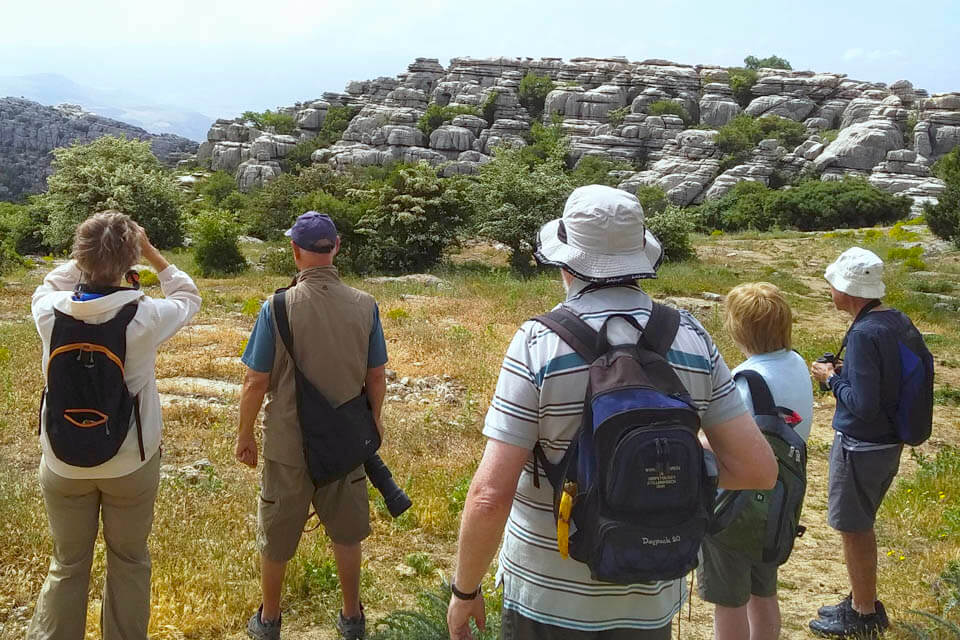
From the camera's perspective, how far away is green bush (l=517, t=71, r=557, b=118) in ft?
238

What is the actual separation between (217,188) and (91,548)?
55402mm

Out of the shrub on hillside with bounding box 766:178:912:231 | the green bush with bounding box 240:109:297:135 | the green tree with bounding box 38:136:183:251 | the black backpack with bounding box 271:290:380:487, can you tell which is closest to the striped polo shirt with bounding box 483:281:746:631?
the black backpack with bounding box 271:290:380:487

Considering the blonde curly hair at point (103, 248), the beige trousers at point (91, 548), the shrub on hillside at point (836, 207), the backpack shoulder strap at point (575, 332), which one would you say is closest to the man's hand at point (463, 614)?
the backpack shoulder strap at point (575, 332)

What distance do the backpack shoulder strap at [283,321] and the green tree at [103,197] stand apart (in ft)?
87.1

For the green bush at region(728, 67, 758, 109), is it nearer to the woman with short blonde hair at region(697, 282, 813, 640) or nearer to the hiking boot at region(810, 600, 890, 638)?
the hiking boot at region(810, 600, 890, 638)

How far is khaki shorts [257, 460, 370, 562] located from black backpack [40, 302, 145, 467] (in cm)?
73

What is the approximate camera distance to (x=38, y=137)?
4338 inches

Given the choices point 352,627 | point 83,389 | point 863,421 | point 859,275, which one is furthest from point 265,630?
point 859,275

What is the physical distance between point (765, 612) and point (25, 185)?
116362 millimetres

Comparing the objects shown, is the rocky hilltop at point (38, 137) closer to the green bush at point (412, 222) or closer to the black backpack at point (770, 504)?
the green bush at point (412, 222)

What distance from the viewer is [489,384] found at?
8.50 metres

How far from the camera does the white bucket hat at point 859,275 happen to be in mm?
3318

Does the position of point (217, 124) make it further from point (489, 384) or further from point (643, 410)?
point (643, 410)

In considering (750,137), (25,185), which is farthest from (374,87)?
(25,185)
